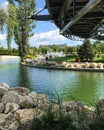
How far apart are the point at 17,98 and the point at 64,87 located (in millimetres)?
7211

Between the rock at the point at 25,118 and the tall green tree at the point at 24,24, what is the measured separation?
108 ft

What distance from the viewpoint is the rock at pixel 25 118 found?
205 inches

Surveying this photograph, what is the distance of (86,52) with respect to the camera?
29875 mm

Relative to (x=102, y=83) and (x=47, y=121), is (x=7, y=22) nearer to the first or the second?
(x=102, y=83)

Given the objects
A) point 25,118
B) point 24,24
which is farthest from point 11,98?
point 24,24

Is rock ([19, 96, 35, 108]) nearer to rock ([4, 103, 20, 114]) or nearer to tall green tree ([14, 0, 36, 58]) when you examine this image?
rock ([4, 103, 20, 114])

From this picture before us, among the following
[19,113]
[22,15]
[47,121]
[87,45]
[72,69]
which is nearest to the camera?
[47,121]

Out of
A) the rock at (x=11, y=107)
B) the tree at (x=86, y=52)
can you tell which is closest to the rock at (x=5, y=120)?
the rock at (x=11, y=107)

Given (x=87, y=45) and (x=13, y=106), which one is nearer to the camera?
(x=13, y=106)

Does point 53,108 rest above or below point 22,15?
below

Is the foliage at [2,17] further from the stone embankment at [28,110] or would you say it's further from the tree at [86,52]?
the tree at [86,52]

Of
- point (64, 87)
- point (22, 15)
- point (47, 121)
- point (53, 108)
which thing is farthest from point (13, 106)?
point (22, 15)

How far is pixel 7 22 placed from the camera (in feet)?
60.9

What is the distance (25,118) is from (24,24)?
36.0 metres
